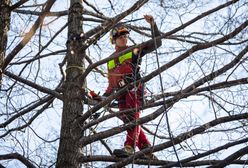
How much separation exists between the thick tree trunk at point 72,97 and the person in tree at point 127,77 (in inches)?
14.8

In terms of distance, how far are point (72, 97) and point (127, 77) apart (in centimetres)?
59

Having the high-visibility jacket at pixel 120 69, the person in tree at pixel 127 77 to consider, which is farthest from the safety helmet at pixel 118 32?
the high-visibility jacket at pixel 120 69

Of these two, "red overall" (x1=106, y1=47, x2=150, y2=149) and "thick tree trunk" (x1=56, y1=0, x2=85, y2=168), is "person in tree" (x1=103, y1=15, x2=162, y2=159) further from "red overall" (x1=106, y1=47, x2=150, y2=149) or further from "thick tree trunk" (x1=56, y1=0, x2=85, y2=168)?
"thick tree trunk" (x1=56, y1=0, x2=85, y2=168)

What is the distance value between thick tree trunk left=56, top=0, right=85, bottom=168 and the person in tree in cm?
38

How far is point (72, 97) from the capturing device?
189 inches

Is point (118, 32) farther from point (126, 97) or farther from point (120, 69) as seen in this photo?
point (126, 97)

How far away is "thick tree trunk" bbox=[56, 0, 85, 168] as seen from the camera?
174 inches

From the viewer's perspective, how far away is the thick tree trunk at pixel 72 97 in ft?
14.5

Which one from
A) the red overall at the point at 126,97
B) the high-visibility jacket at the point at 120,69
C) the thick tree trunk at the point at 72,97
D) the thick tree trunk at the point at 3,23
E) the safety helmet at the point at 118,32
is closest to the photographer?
the thick tree trunk at the point at 72,97

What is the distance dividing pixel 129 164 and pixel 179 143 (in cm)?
51

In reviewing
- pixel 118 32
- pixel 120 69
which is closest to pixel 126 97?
pixel 120 69

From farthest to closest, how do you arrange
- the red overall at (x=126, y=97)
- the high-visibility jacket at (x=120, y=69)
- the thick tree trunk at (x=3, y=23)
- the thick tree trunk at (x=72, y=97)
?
1. the high-visibility jacket at (x=120, y=69)
2. the red overall at (x=126, y=97)
3. the thick tree trunk at (x=3, y=23)
4. the thick tree trunk at (x=72, y=97)

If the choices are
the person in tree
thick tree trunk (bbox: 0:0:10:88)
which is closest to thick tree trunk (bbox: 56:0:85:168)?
the person in tree

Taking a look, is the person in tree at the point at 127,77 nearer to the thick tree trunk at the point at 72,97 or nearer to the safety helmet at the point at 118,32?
the safety helmet at the point at 118,32
